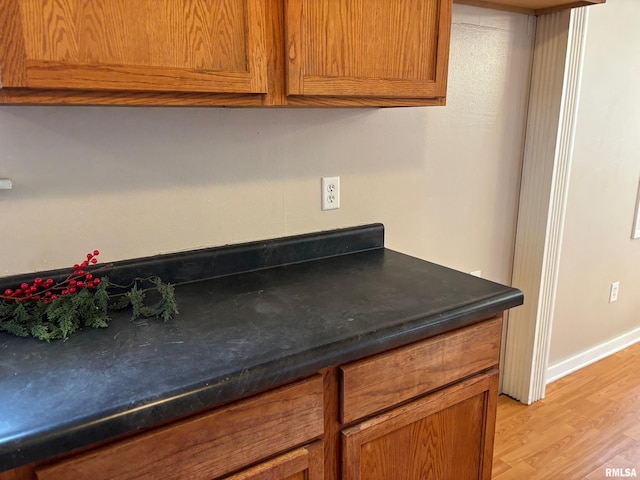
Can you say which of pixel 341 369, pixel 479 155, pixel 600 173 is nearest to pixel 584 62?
pixel 600 173

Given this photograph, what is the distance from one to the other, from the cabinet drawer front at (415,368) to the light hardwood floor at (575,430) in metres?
0.90

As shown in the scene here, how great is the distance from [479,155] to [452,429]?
46.2 inches

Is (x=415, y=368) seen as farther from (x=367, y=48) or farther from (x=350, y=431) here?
(x=367, y=48)

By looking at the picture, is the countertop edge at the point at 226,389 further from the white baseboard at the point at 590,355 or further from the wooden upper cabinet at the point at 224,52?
the white baseboard at the point at 590,355

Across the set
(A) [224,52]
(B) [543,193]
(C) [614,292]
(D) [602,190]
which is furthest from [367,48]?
(C) [614,292]

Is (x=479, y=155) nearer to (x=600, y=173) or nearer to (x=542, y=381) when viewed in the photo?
(x=600, y=173)

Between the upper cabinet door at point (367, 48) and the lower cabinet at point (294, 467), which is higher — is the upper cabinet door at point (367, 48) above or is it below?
above

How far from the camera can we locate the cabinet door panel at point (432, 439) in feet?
3.67

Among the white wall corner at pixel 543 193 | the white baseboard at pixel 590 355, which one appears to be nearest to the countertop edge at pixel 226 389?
the white wall corner at pixel 543 193

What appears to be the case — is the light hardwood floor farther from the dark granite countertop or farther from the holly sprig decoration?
the holly sprig decoration

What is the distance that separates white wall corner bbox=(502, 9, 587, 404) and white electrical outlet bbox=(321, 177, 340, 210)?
3.35 feet

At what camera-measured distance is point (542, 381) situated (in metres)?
2.36

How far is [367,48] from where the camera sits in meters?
1.23

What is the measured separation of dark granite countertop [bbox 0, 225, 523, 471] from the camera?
0.79 m
